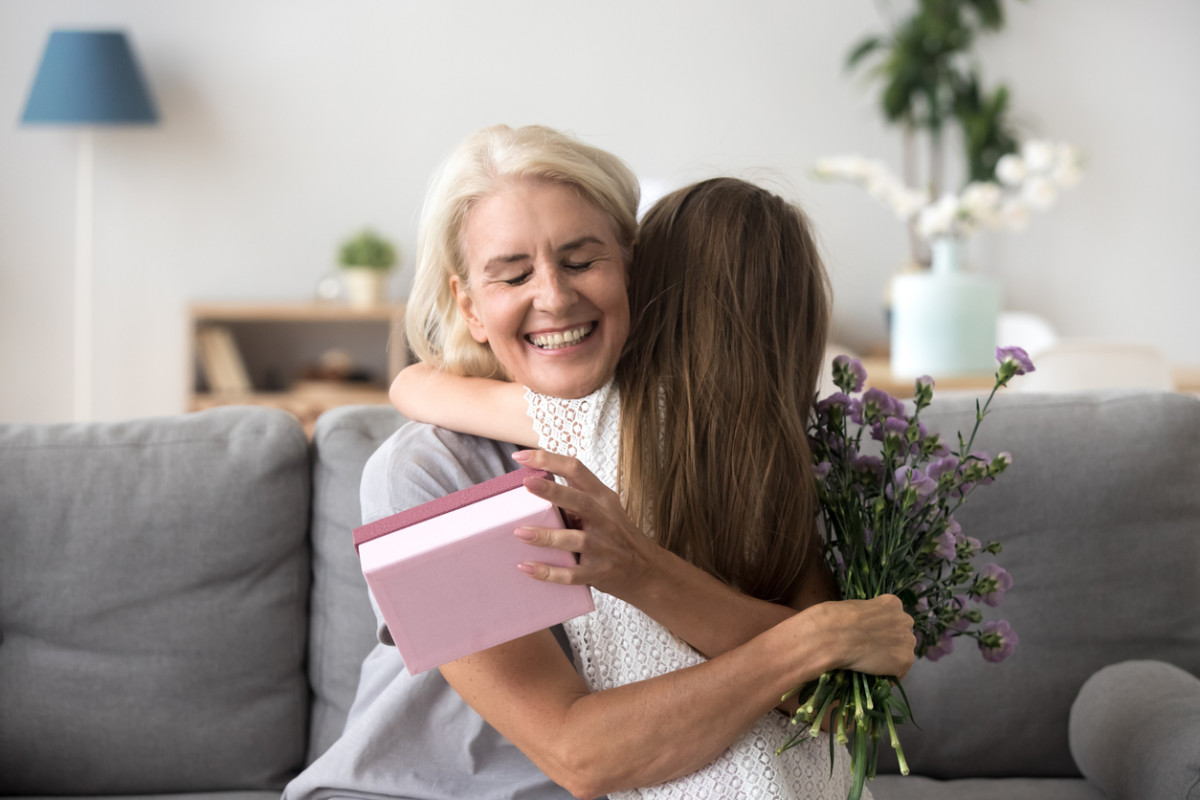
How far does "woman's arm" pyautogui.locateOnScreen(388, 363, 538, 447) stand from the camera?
Result: 4.06ft

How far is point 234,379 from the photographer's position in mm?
4594

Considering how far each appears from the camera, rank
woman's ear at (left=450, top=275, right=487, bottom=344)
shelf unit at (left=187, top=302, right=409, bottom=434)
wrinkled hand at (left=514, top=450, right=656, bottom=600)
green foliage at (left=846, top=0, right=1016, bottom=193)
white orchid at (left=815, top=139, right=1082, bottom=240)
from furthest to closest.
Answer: green foliage at (left=846, top=0, right=1016, bottom=193) < shelf unit at (left=187, top=302, right=409, bottom=434) < white orchid at (left=815, top=139, right=1082, bottom=240) < woman's ear at (left=450, top=275, right=487, bottom=344) < wrinkled hand at (left=514, top=450, right=656, bottom=600)

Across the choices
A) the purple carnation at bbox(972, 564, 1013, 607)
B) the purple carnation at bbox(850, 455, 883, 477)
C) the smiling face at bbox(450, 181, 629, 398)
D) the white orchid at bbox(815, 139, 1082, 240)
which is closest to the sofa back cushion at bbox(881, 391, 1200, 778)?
the purple carnation at bbox(972, 564, 1013, 607)

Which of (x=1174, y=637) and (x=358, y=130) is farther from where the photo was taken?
(x=358, y=130)

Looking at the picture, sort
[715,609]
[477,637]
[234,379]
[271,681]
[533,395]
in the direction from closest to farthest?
[477,637]
[715,609]
[533,395]
[271,681]
[234,379]

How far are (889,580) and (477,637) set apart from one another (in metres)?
0.45

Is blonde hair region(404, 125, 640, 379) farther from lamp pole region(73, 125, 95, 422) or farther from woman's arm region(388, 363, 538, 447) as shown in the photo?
lamp pole region(73, 125, 95, 422)

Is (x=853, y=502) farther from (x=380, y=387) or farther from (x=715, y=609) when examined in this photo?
(x=380, y=387)

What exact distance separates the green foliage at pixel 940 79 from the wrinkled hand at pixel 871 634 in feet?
13.3

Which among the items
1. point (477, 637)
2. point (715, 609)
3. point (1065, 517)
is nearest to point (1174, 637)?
point (1065, 517)

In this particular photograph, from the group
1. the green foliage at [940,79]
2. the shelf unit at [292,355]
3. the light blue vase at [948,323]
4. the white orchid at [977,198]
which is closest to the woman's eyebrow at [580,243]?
the light blue vase at [948,323]

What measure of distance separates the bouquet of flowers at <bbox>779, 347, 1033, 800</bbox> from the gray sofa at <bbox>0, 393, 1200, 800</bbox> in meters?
0.44

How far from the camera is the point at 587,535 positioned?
929 millimetres

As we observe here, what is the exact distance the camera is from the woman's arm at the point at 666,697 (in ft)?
3.43
